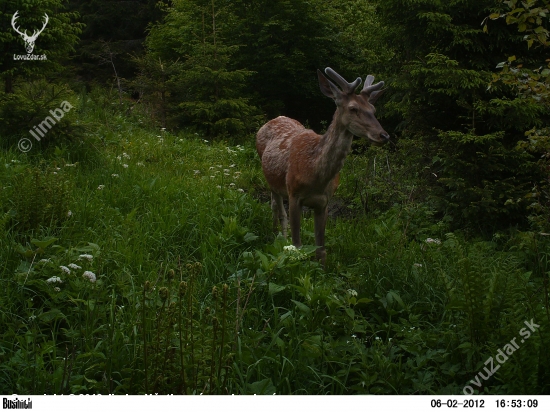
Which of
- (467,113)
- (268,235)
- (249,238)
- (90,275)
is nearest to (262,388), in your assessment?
(90,275)

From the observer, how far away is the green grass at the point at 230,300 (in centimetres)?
335

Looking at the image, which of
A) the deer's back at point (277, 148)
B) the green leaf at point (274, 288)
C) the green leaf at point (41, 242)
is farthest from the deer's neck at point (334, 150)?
the green leaf at point (41, 242)

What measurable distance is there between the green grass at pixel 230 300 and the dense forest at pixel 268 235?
0.02 m

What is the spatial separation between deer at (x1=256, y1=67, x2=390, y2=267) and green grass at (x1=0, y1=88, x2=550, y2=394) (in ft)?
1.65

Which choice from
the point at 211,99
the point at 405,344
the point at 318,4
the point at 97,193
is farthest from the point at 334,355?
the point at 318,4

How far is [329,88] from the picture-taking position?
5.87 meters

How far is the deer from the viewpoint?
5.54m

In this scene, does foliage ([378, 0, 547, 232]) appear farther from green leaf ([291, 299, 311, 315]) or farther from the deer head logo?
the deer head logo

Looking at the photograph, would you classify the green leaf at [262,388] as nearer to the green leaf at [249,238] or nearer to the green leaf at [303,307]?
the green leaf at [303,307]

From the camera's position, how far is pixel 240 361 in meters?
3.54

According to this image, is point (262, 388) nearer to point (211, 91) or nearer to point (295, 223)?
point (295, 223)

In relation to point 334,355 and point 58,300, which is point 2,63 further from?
point 334,355
